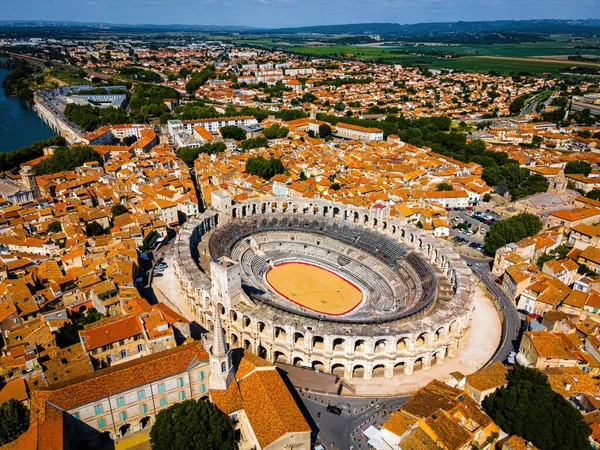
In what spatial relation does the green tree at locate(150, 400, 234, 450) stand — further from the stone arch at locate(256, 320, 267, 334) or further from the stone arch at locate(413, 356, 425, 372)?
the stone arch at locate(413, 356, 425, 372)

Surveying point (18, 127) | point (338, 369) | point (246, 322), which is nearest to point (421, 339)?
point (338, 369)

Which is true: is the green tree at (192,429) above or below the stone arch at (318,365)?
above

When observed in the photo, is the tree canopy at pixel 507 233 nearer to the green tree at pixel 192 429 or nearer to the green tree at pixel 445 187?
the green tree at pixel 445 187

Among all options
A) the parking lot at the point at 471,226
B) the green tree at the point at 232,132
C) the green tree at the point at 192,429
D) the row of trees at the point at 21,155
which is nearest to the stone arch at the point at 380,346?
the green tree at the point at 192,429

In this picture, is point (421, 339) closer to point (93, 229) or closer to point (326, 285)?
point (326, 285)

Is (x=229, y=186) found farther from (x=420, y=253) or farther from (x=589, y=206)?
(x=589, y=206)

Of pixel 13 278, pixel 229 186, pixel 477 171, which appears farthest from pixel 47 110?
pixel 477 171
